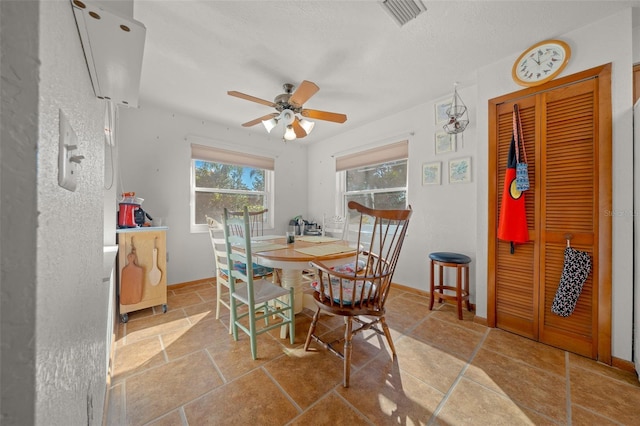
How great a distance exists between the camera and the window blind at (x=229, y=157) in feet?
11.3

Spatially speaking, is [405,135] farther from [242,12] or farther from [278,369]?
[278,369]

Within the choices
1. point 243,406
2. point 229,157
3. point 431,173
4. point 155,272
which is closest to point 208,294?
point 155,272

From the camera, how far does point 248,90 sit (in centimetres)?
259

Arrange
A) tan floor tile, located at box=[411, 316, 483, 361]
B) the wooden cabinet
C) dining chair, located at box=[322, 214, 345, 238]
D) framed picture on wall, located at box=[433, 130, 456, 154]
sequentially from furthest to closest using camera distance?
1. dining chair, located at box=[322, 214, 345, 238]
2. framed picture on wall, located at box=[433, 130, 456, 154]
3. the wooden cabinet
4. tan floor tile, located at box=[411, 316, 483, 361]

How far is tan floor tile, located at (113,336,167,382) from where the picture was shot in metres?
1.58

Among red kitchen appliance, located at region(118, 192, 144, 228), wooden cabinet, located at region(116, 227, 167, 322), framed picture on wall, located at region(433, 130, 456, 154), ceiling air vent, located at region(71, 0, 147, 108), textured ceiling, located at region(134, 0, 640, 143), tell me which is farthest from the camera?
framed picture on wall, located at region(433, 130, 456, 154)

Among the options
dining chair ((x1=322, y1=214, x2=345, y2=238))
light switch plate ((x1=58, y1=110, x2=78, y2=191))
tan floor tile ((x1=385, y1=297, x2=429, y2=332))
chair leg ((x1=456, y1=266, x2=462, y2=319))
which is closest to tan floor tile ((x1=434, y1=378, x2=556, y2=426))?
tan floor tile ((x1=385, y1=297, x2=429, y2=332))

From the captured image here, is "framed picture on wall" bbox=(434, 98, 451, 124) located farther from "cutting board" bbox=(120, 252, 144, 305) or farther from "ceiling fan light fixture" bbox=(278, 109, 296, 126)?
"cutting board" bbox=(120, 252, 144, 305)

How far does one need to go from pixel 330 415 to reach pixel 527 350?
1682mm

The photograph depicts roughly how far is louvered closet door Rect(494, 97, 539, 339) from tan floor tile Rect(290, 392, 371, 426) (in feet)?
5.66

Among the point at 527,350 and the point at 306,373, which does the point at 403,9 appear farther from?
the point at 527,350

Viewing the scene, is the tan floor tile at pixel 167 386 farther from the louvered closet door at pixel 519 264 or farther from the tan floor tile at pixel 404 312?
the louvered closet door at pixel 519 264

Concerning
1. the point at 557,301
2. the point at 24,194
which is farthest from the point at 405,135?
the point at 24,194

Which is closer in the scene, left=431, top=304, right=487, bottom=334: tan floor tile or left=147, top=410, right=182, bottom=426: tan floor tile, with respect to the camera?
left=147, top=410, right=182, bottom=426: tan floor tile
